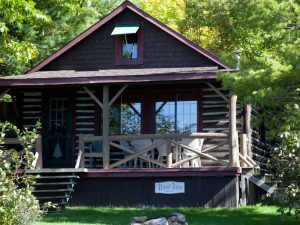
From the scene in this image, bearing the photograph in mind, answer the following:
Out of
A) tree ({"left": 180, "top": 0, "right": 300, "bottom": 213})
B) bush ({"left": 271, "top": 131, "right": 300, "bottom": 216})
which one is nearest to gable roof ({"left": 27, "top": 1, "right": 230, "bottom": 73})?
tree ({"left": 180, "top": 0, "right": 300, "bottom": 213})

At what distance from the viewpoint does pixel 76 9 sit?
21.7 m

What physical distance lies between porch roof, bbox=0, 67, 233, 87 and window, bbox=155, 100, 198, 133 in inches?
43.3

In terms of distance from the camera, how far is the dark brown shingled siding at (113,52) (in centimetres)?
1978

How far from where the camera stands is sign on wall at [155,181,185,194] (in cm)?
1698

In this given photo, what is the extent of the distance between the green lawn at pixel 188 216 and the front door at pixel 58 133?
12.4 ft

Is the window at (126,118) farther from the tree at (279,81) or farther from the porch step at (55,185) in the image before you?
the tree at (279,81)

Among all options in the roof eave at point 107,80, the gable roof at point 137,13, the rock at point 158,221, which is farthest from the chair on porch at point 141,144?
the rock at point 158,221

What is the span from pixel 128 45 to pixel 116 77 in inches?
120

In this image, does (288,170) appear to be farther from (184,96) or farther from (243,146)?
(184,96)

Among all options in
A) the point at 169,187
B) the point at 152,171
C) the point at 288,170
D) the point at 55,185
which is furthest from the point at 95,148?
the point at 288,170

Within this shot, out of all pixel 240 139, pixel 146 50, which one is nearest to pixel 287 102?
pixel 240 139

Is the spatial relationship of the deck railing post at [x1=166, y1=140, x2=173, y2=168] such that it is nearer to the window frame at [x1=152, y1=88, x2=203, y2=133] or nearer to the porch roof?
the porch roof

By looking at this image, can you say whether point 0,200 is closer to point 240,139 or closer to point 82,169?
point 82,169

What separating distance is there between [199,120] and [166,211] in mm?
4476
